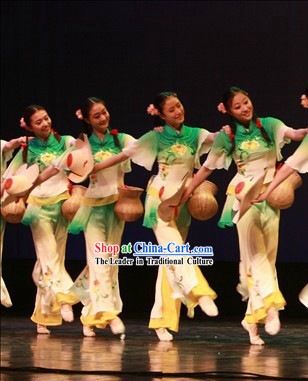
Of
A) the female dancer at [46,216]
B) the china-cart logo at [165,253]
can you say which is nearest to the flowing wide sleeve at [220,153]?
the china-cart logo at [165,253]

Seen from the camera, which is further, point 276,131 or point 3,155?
point 3,155

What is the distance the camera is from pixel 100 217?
23.7 feet

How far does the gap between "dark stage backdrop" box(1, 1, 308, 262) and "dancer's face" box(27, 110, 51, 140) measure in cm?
131

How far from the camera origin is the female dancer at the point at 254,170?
→ 6648mm

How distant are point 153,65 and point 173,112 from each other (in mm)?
1820

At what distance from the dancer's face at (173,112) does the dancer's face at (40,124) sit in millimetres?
1020

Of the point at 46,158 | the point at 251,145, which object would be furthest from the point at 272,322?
the point at 46,158

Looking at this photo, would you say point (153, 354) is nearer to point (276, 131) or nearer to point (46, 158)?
point (276, 131)

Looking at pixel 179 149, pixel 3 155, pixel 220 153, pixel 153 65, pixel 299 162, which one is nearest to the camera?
pixel 299 162

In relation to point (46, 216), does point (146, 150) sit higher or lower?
higher

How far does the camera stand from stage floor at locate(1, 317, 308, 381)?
5.39 meters

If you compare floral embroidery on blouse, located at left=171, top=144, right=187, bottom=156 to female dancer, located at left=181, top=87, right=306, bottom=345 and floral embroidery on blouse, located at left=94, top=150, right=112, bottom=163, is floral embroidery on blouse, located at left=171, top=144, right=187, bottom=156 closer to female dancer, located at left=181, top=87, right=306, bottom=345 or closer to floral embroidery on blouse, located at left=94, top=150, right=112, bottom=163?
female dancer, located at left=181, top=87, right=306, bottom=345

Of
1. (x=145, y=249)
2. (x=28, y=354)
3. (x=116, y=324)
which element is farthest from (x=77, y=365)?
(x=145, y=249)

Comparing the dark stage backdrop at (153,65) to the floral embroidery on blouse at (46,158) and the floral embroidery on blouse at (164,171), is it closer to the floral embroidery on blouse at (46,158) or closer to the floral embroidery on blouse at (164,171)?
the floral embroidery on blouse at (46,158)
